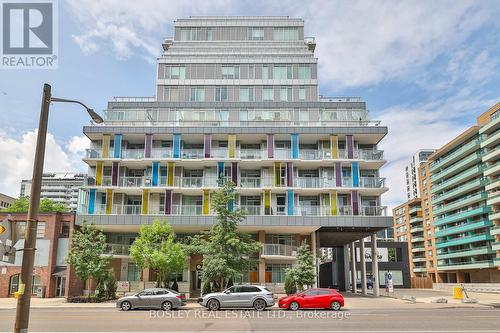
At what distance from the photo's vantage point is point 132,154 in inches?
1812

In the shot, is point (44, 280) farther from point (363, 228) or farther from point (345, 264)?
point (345, 264)

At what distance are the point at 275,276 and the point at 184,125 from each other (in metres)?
18.3

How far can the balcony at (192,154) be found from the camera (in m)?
45.9

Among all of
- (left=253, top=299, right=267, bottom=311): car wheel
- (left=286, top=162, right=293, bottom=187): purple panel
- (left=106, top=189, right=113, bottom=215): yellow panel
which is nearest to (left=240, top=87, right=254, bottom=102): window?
(left=286, top=162, right=293, bottom=187): purple panel

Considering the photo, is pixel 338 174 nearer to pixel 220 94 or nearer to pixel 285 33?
pixel 220 94

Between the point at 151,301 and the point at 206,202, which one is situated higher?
the point at 206,202

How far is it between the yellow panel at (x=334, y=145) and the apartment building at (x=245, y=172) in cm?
10

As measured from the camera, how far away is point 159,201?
45625 millimetres

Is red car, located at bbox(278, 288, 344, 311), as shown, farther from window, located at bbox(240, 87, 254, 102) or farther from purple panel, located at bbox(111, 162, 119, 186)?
window, located at bbox(240, 87, 254, 102)

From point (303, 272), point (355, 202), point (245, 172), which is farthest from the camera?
point (245, 172)

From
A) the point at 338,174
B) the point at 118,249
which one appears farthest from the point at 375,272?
the point at 118,249

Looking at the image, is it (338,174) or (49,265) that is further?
(338,174)

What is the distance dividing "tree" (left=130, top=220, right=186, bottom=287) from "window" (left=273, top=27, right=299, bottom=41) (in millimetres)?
31983

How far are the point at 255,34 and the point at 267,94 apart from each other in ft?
33.2
